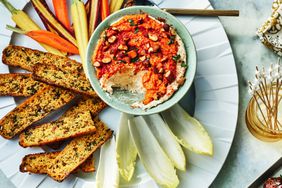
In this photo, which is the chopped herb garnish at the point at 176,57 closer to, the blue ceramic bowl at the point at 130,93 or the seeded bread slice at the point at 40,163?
the blue ceramic bowl at the point at 130,93

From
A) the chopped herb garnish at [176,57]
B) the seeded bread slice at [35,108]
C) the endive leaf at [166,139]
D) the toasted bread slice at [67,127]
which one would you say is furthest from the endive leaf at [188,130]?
the seeded bread slice at [35,108]

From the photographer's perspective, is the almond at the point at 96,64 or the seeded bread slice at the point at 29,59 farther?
the seeded bread slice at the point at 29,59

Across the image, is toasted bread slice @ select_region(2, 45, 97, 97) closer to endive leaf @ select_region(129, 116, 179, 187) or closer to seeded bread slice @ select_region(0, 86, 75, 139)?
seeded bread slice @ select_region(0, 86, 75, 139)

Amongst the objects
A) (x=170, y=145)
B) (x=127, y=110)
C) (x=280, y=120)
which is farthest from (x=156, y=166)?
(x=280, y=120)

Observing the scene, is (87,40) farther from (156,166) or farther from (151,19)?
(156,166)

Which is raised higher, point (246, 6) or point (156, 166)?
point (246, 6)

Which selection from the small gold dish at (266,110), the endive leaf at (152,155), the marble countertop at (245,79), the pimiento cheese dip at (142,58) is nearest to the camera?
the pimiento cheese dip at (142,58)

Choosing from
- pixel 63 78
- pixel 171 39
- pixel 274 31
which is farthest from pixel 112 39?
pixel 274 31
